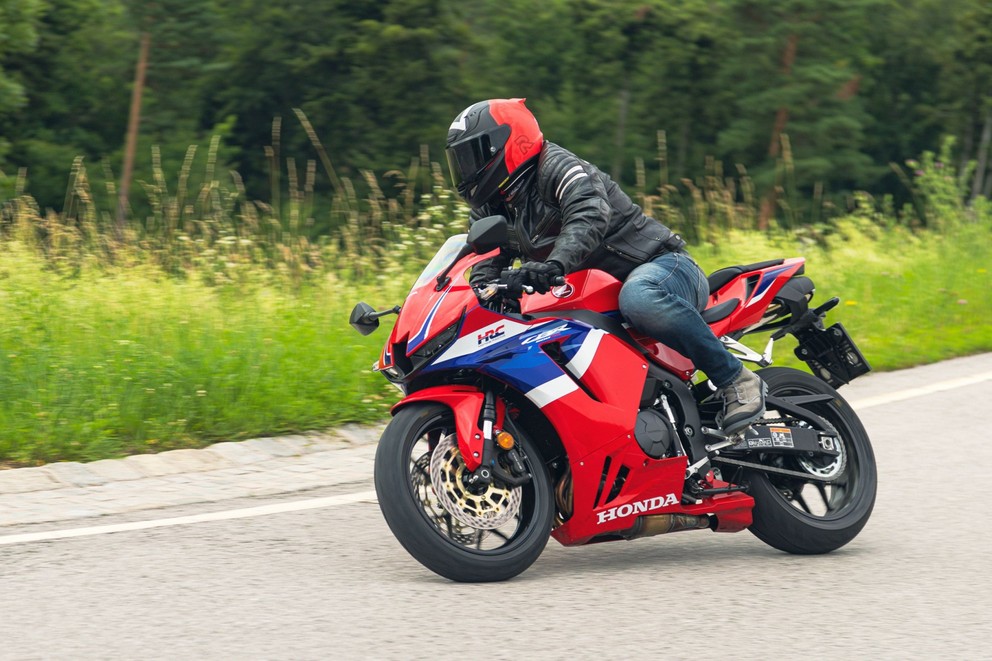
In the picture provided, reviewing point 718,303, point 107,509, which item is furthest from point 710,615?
point 107,509

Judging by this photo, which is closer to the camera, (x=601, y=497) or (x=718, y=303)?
(x=601, y=497)

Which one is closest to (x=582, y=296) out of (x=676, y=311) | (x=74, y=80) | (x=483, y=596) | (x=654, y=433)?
(x=676, y=311)

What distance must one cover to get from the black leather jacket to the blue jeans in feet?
0.34

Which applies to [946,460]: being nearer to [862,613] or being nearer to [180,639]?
[862,613]

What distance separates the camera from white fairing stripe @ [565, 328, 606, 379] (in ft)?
17.1

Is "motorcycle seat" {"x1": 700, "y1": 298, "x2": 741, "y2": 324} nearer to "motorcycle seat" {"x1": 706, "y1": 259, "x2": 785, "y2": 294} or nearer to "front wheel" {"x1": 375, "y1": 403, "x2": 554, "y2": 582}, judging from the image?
"motorcycle seat" {"x1": 706, "y1": 259, "x2": 785, "y2": 294}

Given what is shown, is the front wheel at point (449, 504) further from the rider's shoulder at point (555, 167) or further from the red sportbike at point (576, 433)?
the rider's shoulder at point (555, 167)

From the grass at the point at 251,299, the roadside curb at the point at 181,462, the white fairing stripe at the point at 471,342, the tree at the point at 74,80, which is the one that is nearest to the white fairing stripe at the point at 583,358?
the white fairing stripe at the point at 471,342

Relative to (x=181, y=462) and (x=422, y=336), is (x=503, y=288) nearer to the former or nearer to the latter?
(x=422, y=336)

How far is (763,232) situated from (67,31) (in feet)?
139

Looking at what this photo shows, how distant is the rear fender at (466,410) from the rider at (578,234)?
0.47 metres

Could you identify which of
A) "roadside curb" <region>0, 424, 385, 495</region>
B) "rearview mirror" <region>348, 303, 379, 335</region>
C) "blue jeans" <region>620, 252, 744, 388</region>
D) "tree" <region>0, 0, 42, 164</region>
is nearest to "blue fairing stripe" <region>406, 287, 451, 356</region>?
"rearview mirror" <region>348, 303, 379, 335</region>

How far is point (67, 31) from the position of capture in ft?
167

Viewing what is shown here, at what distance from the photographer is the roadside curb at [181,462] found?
21.8 ft
